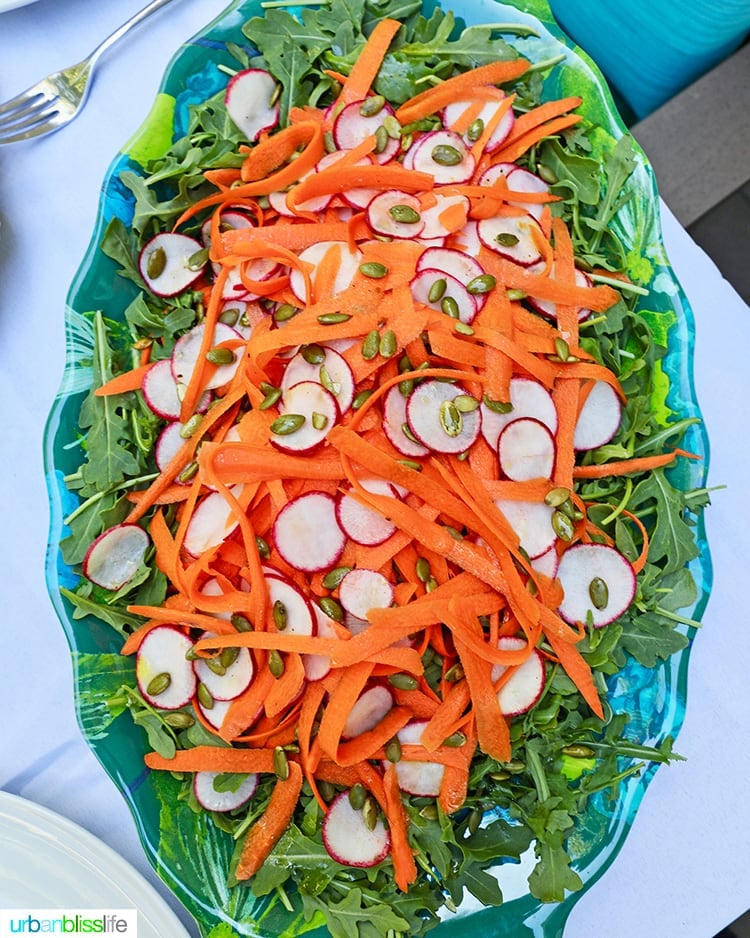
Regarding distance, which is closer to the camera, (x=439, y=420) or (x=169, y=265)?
(x=439, y=420)

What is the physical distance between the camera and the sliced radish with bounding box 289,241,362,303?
1.29m

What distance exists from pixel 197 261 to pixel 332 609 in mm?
665

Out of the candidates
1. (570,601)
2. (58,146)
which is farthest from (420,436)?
(58,146)

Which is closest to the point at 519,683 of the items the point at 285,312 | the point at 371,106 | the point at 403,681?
the point at 403,681

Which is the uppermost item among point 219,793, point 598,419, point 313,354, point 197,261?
point 197,261

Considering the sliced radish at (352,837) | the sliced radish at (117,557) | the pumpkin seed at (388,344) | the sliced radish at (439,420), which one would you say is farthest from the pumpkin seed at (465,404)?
the sliced radish at (352,837)

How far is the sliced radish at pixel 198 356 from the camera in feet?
4.35

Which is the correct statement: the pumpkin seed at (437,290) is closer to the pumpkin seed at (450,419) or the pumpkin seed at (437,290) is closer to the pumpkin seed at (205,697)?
the pumpkin seed at (450,419)

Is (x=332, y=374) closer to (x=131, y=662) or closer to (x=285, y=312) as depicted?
(x=285, y=312)

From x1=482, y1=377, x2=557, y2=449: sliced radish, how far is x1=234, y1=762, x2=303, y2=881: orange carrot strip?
642mm

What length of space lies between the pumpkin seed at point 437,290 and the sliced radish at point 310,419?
0.75 feet

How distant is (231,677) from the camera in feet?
4.17

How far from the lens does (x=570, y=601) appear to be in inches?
50.9

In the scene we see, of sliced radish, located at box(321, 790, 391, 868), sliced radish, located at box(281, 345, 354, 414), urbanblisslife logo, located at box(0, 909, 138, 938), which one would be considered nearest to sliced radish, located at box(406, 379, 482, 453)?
sliced radish, located at box(281, 345, 354, 414)
